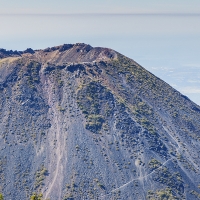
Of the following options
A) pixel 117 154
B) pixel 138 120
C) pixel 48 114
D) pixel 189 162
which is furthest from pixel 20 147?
pixel 189 162

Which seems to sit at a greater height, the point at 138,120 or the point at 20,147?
the point at 138,120

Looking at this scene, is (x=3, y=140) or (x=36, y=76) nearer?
(x=3, y=140)

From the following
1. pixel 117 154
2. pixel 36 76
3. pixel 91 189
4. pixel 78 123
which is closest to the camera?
pixel 91 189

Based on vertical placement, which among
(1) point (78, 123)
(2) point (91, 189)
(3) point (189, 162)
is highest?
(1) point (78, 123)

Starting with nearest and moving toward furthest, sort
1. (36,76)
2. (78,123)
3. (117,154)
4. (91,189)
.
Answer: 1. (91,189)
2. (117,154)
3. (78,123)
4. (36,76)

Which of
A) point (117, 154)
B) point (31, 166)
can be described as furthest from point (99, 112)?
point (31, 166)

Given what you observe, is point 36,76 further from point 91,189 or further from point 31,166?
point 91,189
